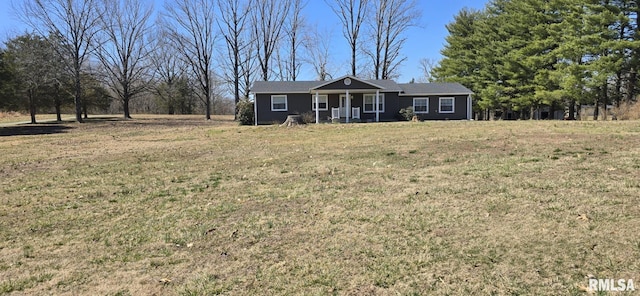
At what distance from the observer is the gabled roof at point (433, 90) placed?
28.4 metres

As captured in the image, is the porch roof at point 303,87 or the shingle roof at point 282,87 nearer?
the porch roof at point 303,87

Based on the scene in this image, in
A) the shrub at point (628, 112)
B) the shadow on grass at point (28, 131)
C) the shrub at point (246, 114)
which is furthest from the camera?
the shrub at point (246, 114)

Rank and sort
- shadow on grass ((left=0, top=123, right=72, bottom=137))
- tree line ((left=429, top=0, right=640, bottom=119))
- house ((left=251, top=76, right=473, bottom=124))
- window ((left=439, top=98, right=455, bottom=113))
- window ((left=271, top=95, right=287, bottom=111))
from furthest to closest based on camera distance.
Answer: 1. window ((left=439, top=98, right=455, bottom=113))
2. window ((left=271, top=95, right=287, bottom=111))
3. house ((left=251, top=76, right=473, bottom=124))
4. tree line ((left=429, top=0, right=640, bottom=119))
5. shadow on grass ((left=0, top=123, right=72, bottom=137))

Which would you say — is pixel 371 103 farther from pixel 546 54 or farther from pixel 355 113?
pixel 546 54

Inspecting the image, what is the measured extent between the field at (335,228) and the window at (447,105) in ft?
69.9

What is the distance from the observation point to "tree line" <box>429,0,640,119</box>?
76.4 ft

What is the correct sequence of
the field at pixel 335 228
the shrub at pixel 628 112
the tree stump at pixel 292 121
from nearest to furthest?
the field at pixel 335 228
the shrub at pixel 628 112
the tree stump at pixel 292 121

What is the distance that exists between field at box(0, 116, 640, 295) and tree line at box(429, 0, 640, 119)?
19.9 meters

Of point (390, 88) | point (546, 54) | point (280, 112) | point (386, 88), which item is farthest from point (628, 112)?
point (280, 112)

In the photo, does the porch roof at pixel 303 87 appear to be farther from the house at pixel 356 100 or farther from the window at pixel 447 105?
the window at pixel 447 105

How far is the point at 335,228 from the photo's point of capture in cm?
409

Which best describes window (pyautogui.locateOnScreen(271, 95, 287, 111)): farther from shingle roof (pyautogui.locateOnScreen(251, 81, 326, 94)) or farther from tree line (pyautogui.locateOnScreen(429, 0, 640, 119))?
tree line (pyautogui.locateOnScreen(429, 0, 640, 119))

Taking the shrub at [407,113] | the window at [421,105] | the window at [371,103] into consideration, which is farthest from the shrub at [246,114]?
the window at [421,105]

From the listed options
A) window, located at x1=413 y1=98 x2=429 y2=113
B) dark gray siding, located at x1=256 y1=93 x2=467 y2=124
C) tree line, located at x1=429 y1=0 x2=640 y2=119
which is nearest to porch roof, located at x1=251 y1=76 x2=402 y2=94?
dark gray siding, located at x1=256 y1=93 x2=467 y2=124
